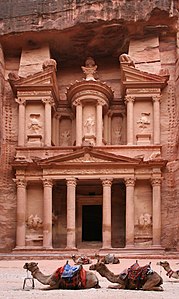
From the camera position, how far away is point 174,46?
3600cm

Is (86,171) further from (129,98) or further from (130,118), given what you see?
(129,98)

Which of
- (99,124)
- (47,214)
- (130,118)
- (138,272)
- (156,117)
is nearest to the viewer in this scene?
(138,272)

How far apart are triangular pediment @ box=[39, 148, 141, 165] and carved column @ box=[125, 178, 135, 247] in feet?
3.69

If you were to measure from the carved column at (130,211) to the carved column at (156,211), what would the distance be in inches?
46.1

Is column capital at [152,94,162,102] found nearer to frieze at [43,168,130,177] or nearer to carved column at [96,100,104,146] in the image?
carved column at [96,100,104,146]

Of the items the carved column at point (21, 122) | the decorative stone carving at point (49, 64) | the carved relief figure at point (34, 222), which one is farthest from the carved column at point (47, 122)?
the carved relief figure at point (34, 222)

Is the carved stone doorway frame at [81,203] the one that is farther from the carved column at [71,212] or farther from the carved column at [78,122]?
the carved column at [78,122]

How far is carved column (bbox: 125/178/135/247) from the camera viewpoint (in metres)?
31.8

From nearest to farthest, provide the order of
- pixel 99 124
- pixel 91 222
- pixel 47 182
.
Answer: pixel 47 182
pixel 99 124
pixel 91 222

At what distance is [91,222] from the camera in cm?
3603

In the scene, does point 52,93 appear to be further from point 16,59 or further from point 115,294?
point 115,294

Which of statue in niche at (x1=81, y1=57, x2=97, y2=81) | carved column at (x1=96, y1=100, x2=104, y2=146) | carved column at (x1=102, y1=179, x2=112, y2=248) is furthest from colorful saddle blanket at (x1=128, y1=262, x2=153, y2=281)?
statue in niche at (x1=81, y1=57, x2=97, y2=81)

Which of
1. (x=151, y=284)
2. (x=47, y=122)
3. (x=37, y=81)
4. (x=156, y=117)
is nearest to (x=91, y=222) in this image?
(x=47, y=122)

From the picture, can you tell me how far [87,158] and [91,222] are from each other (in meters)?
5.26
